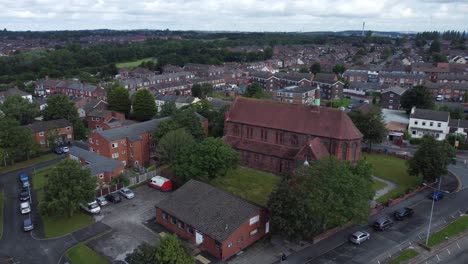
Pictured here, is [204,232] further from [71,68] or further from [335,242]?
[71,68]

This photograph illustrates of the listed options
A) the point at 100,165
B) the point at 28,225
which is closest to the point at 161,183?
the point at 100,165

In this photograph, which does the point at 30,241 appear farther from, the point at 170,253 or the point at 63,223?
the point at 170,253

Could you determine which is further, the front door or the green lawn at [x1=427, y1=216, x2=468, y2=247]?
the green lawn at [x1=427, y1=216, x2=468, y2=247]

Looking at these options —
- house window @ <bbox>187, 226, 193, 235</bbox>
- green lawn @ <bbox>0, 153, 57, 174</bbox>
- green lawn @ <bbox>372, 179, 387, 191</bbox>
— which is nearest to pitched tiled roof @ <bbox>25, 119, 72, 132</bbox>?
green lawn @ <bbox>0, 153, 57, 174</bbox>

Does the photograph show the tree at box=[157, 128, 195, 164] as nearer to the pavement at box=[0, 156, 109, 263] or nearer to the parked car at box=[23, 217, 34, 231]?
the pavement at box=[0, 156, 109, 263]

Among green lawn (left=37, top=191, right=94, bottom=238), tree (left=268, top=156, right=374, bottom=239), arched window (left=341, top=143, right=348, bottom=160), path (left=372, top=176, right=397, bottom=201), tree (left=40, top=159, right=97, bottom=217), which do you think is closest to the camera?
tree (left=268, top=156, right=374, bottom=239)

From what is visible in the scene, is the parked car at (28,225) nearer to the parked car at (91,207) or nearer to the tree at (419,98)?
the parked car at (91,207)

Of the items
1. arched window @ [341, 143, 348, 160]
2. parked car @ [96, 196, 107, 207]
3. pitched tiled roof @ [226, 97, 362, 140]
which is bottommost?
parked car @ [96, 196, 107, 207]
